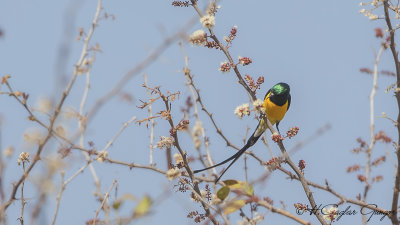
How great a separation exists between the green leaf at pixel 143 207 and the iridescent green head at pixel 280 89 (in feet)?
15.5

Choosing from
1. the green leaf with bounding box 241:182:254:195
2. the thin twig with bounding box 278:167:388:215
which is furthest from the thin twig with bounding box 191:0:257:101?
the green leaf with bounding box 241:182:254:195

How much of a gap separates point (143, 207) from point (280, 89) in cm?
485

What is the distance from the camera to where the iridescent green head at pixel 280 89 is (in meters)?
6.18

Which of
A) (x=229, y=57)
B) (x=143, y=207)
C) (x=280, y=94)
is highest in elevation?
(x=280, y=94)

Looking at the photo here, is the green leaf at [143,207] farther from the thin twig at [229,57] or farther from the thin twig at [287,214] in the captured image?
the thin twig at [229,57]

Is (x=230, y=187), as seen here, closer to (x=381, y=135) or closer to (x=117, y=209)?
(x=117, y=209)

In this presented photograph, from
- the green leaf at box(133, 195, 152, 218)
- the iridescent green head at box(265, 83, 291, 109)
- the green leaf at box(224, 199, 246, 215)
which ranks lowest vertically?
the green leaf at box(133, 195, 152, 218)

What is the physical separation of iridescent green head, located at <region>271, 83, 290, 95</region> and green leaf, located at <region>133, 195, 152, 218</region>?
4.72m

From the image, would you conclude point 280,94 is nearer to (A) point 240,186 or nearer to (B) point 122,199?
(A) point 240,186

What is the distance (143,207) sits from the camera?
4.99 feet

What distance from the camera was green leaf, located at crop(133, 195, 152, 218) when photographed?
1510mm

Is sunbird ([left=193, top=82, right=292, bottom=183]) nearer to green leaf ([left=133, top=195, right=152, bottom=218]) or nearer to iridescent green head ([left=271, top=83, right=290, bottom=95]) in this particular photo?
iridescent green head ([left=271, top=83, right=290, bottom=95])

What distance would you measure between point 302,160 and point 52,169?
2.46 meters

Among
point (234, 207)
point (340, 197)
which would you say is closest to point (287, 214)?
point (234, 207)
